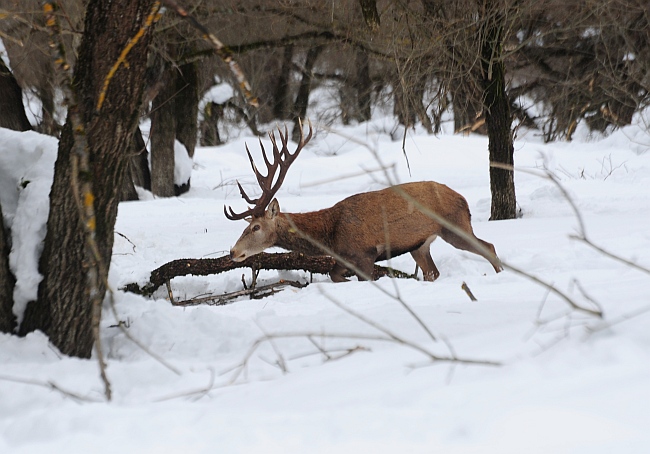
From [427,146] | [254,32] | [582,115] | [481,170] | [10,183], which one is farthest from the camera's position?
[582,115]

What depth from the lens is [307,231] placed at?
260 inches

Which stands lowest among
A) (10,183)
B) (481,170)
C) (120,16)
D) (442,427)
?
(481,170)

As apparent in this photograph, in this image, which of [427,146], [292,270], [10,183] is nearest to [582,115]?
[427,146]

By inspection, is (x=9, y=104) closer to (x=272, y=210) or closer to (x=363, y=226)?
(x=272, y=210)

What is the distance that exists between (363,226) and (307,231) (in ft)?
1.83

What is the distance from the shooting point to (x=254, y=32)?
1309 centimetres

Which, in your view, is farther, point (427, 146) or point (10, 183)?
point (427, 146)

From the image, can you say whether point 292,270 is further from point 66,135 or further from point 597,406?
point 597,406

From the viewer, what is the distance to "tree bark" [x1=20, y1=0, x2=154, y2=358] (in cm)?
339

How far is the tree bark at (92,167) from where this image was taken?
11.1 feet

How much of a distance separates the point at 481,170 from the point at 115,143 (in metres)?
12.2

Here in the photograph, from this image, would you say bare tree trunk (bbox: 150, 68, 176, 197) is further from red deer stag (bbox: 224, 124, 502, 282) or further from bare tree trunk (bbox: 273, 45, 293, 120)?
bare tree trunk (bbox: 273, 45, 293, 120)

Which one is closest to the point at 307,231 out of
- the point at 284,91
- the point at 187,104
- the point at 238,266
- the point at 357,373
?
the point at 238,266

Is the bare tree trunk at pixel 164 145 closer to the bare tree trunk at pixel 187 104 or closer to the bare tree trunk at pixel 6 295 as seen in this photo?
the bare tree trunk at pixel 187 104
